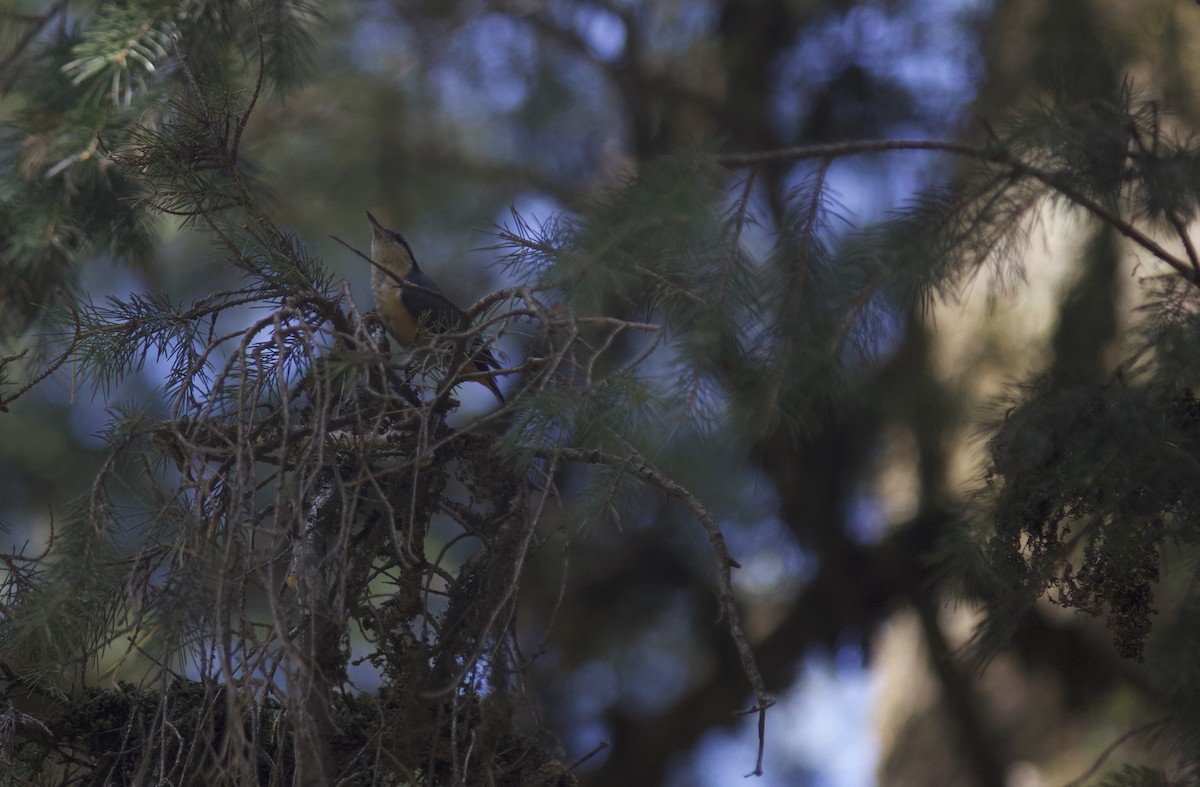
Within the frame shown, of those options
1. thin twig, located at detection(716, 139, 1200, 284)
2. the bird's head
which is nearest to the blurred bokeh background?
the bird's head

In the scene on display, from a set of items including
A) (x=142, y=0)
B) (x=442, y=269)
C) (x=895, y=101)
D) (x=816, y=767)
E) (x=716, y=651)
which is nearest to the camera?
(x=142, y=0)

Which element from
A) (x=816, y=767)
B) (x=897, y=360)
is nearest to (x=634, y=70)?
(x=897, y=360)

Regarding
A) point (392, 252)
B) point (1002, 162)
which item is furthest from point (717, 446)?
point (1002, 162)

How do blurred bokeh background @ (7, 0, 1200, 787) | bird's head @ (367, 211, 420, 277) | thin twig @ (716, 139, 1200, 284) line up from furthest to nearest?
1. blurred bokeh background @ (7, 0, 1200, 787)
2. bird's head @ (367, 211, 420, 277)
3. thin twig @ (716, 139, 1200, 284)

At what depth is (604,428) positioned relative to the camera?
5.68ft

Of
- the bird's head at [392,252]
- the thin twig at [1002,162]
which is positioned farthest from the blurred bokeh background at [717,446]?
the thin twig at [1002,162]

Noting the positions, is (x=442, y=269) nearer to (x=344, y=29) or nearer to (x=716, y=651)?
(x=344, y=29)

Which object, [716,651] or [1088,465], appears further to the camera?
[716,651]

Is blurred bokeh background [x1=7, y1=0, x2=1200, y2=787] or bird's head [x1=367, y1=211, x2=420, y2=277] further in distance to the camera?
blurred bokeh background [x1=7, y1=0, x2=1200, y2=787]

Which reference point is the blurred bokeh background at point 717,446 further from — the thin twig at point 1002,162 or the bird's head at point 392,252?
the thin twig at point 1002,162

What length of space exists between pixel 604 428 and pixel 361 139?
182 inches

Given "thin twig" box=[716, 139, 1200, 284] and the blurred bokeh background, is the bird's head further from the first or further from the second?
"thin twig" box=[716, 139, 1200, 284]

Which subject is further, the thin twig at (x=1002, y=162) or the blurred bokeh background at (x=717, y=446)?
the blurred bokeh background at (x=717, y=446)

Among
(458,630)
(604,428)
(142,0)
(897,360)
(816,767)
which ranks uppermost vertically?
(897,360)
